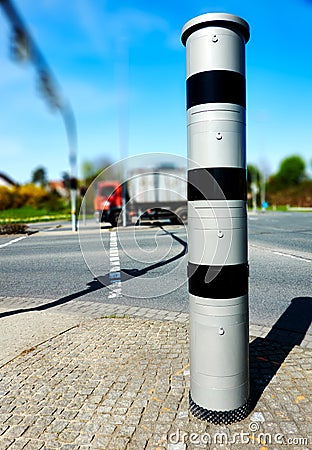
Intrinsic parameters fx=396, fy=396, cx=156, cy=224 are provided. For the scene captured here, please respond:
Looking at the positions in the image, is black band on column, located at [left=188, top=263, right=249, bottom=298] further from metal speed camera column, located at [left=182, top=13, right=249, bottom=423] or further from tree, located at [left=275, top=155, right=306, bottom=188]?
tree, located at [left=275, top=155, right=306, bottom=188]

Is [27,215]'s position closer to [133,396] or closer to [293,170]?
[133,396]

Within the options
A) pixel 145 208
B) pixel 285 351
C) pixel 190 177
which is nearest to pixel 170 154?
pixel 190 177

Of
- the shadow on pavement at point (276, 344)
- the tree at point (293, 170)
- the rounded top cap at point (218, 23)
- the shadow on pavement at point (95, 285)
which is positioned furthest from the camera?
the tree at point (293, 170)

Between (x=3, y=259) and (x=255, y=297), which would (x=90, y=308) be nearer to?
(x=255, y=297)

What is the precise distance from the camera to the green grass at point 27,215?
17.7 m

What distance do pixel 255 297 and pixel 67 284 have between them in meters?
3.35

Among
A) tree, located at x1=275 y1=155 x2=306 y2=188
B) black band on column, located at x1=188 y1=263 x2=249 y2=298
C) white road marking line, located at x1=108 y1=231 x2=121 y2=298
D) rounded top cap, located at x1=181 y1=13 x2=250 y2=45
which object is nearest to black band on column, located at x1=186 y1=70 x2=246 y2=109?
rounded top cap, located at x1=181 y1=13 x2=250 y2=45

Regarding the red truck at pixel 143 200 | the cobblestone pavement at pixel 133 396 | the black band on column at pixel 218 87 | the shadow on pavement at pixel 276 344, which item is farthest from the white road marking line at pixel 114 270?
the black band on column at pixel 218 87

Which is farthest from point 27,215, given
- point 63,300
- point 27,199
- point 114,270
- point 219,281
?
point 219,281

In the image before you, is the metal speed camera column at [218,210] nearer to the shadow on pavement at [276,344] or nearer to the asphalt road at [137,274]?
the shadow on pavement at [276,344]

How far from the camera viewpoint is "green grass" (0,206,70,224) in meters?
17.7

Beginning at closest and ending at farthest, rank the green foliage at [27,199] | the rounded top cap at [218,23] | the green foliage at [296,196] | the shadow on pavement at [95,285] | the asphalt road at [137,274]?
the rounded top cap at [218,23]
the shadow on pavement at [95,285]
the asphalt road at [137,274]
the green foliage at [27,199]
the green foliage at [296,196]

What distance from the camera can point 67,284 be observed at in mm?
7156

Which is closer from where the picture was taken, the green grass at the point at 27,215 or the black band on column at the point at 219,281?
the black band on column at the point at 219,281
